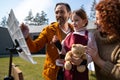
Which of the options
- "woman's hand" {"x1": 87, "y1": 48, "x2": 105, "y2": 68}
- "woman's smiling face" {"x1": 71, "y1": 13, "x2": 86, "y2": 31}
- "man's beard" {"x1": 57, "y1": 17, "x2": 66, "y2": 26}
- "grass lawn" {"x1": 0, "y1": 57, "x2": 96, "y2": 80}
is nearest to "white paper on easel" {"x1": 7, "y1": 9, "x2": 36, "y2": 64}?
"woman's hand" {"x1": 87, "y1": 48, "x2": 105, "y2": 68}

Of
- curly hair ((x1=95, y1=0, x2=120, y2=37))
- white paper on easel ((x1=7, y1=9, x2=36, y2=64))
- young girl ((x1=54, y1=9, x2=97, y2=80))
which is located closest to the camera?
curly hair ((x1=95, y1=0, x2=120, y2=37))

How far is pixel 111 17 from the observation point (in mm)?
2840

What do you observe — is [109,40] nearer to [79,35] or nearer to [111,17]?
[111,17]

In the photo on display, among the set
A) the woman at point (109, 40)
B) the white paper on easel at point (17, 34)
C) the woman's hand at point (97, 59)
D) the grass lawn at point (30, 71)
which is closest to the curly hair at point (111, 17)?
the woman at point (109, 40)

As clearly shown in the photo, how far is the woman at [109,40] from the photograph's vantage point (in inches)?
111

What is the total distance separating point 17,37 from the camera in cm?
315

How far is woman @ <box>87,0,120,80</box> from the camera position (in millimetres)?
2830

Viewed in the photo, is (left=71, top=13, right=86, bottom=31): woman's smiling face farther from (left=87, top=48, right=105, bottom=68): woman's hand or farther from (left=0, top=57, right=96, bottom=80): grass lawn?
(left=0, top=57, right=96, bottom=80): grass lawn

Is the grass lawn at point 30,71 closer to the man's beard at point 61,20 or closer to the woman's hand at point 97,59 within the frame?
the man's beard at point 61,20

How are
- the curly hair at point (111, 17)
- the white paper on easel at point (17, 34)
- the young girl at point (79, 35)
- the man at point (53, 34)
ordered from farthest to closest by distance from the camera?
1. the man at point (53, 34)
2. the young girl at point (79, 35)
3. the white paper on easel at point (17, 34)
4. the curly hair at point (111, 17)

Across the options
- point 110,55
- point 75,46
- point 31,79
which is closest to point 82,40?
point 75,46

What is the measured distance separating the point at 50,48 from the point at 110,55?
1.38 m

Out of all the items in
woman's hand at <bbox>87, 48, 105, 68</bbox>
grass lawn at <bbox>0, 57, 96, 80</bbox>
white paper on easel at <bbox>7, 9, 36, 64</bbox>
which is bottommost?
grass lawn at <bbox>0, 57, 96, 80</bbox>

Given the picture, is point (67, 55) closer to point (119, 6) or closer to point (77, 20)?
point (77, 20)
